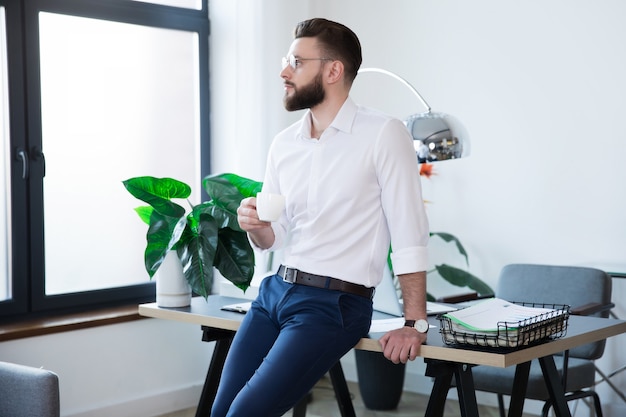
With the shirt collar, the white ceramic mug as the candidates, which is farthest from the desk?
the shirt collar

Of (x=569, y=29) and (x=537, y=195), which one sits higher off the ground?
(x=569, y=29)

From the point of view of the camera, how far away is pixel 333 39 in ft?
7.84

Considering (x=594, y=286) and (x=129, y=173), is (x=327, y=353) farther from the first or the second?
(x=129, y=173)

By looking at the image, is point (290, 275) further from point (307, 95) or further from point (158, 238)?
point (158, 238)

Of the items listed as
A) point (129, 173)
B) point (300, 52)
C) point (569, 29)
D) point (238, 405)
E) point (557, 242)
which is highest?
point (569, 29)

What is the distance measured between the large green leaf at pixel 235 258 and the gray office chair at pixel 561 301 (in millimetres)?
920

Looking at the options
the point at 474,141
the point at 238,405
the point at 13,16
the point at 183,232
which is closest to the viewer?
the point at 238,405

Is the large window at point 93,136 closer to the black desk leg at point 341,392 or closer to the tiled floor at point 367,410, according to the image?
the tiled floor at point 367,410

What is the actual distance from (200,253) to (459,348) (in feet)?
3.87

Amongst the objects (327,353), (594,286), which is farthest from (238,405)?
(594,286)

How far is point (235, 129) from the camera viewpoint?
438cm

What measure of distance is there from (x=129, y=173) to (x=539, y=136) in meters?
2.01

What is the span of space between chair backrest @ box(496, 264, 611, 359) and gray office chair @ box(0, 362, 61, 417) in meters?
1.97

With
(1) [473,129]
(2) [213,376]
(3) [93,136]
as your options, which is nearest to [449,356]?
(2) [213,376]
